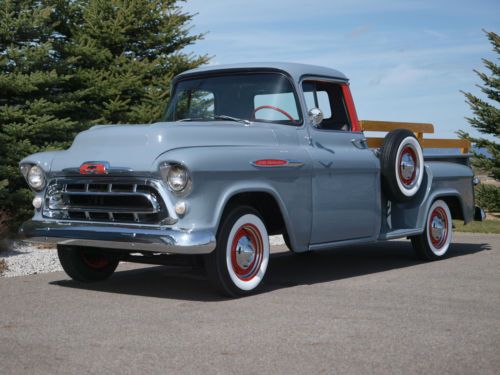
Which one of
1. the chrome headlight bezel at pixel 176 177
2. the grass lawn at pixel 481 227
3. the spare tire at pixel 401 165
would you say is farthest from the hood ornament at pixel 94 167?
the grass lawn at pixel 481 227

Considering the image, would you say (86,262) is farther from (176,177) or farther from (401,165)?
(401,165)

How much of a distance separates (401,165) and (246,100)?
1.87m

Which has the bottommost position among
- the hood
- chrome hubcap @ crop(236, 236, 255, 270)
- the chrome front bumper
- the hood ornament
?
chrome hubcap @ crop(236, 236, 255, 270)

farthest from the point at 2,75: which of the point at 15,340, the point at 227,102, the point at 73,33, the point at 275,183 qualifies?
the point at 15,340

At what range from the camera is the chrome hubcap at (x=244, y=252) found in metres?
6.51

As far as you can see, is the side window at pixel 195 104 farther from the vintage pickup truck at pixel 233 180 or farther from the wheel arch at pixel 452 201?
the wheel arch at pixel 452 201

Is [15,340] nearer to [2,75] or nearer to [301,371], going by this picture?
[301,371]

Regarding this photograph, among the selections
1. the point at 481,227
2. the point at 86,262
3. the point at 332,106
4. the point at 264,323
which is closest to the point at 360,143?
the point at 332,106

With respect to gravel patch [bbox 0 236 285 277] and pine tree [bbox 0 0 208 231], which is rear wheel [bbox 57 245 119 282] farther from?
pine tree [bbox 0 0 208 231]

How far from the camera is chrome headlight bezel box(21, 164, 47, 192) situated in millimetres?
6906

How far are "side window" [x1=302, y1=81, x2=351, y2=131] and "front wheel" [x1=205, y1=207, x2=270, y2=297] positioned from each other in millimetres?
1710

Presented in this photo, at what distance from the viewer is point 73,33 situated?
14.2 meters

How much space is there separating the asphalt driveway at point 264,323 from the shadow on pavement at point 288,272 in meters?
0.03

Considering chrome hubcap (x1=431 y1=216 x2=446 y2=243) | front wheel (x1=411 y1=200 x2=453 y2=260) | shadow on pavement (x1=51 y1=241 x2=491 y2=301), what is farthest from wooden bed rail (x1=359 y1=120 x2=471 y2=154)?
shadow on pavement (x1=51 y1=241 x2=491 y2=301)
